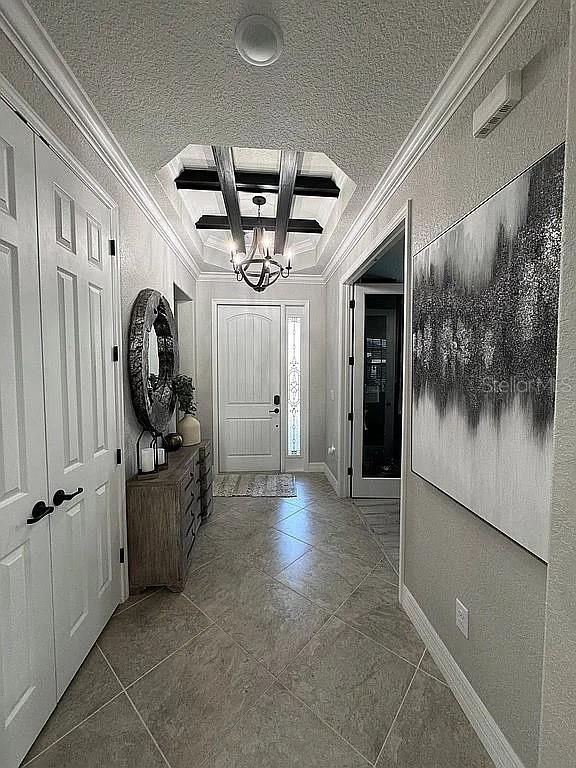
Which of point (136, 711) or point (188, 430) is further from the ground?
point (188, 430)

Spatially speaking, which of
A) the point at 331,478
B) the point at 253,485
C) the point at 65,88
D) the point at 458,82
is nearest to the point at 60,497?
the point at 65,88

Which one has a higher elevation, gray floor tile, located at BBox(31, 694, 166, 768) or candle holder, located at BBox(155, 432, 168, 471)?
candle holder, located at BBox(155, 432, 168, 471)

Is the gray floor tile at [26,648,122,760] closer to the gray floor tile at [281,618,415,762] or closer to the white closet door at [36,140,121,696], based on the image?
the white closet door at [36,140,121,696]

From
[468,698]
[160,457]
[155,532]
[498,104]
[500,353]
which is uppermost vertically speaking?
[498,104]

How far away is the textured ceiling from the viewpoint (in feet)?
4.62

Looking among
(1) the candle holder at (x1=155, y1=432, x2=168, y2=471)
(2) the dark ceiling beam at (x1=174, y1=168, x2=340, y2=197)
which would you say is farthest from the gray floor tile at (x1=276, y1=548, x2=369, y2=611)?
(2) the dark ceiling beam at (x1=174, y1=168, x2=340, y2=197)

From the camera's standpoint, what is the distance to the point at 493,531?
1.53 m

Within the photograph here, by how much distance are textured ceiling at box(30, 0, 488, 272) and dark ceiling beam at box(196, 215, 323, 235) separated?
1.80 metres

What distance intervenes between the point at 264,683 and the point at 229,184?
3145mm

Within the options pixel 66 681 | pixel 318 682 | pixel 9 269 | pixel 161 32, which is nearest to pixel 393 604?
pixel 318 682

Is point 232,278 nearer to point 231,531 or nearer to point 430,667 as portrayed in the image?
point 231,531

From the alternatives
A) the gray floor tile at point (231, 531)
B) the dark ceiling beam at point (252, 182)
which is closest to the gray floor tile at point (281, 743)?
the gray floor tile at point (231, 531)

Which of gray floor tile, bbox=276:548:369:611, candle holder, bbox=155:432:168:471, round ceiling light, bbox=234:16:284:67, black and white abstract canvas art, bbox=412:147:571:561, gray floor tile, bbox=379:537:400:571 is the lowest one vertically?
gray floor tile, bbox=379:537:400:571

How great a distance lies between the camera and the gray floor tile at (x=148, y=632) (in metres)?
2.03
